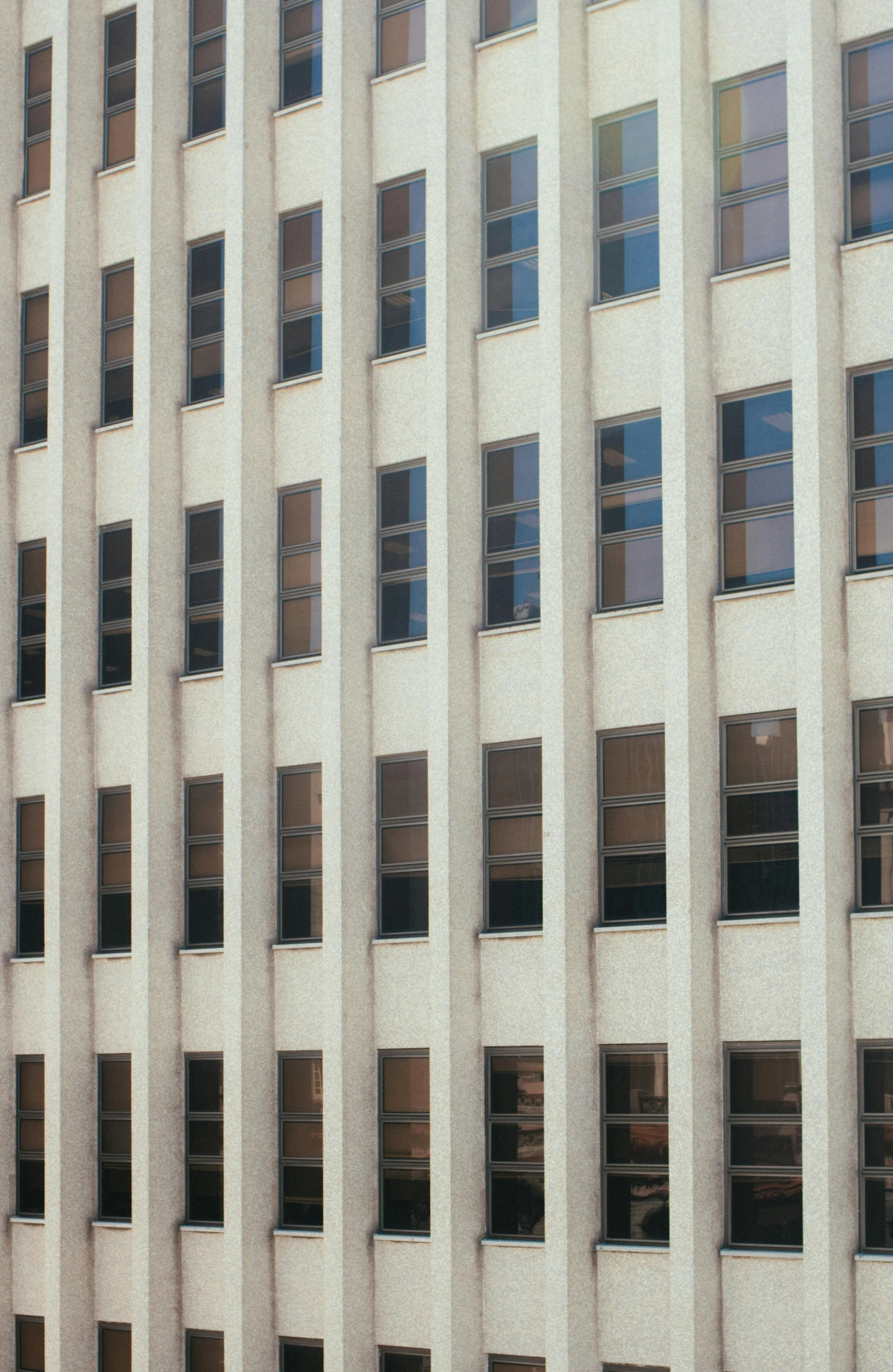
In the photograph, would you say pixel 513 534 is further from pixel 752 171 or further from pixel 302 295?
pixel 752 171

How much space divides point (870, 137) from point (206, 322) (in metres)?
9.89

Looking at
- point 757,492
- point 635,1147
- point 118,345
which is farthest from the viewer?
point 118,345

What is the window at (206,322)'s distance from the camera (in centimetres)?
2522

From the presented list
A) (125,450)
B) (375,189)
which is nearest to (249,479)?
(125,450)

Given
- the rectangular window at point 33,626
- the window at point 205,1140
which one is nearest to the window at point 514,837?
the window at point 205,1140

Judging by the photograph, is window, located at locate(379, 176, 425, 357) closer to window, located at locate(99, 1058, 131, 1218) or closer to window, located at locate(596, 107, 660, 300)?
window, located at locate(596, 107, 660, 300)

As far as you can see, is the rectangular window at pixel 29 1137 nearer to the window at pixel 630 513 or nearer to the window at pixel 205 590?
the window at pixel 205 590

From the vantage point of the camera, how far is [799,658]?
19438 mm

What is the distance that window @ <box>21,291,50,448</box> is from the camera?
27031 mm

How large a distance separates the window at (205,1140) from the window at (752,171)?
12513 millimetres

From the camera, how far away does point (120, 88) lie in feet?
88.3

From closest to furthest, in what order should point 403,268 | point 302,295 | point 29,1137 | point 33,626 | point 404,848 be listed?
point 404,848, point 403,268, point 302,295, point 29,1137, point 33,626

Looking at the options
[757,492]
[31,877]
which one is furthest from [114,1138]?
[757,492]

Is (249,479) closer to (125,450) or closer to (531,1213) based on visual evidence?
(125,450)
